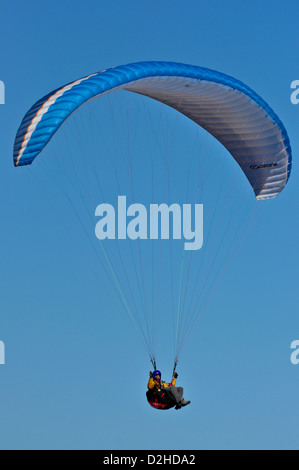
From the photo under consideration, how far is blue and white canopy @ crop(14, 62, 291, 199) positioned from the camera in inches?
947

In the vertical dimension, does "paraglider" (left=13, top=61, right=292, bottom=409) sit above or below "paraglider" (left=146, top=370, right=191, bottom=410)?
above

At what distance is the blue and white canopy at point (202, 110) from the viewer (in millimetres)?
24047

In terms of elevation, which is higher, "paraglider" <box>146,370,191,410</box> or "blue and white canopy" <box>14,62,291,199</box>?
"blue and white canopy" <box>14,62,291,199</box>

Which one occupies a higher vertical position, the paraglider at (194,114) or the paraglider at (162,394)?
the paraglider at (194,114)

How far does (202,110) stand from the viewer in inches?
1151

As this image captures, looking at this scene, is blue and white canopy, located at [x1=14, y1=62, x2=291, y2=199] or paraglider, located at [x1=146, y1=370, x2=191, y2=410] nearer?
blue and white canopy, located at [x1=14, y1=62, x2=291, y2=199]

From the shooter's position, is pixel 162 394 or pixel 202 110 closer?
pixel 162 394

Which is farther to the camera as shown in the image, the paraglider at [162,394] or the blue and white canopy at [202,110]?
the paraglider at [162,394]

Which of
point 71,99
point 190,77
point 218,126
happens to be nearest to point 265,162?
point 218,126

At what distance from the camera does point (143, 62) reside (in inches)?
1026

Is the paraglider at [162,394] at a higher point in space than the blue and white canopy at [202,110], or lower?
lower

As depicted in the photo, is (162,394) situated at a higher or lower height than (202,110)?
lower
